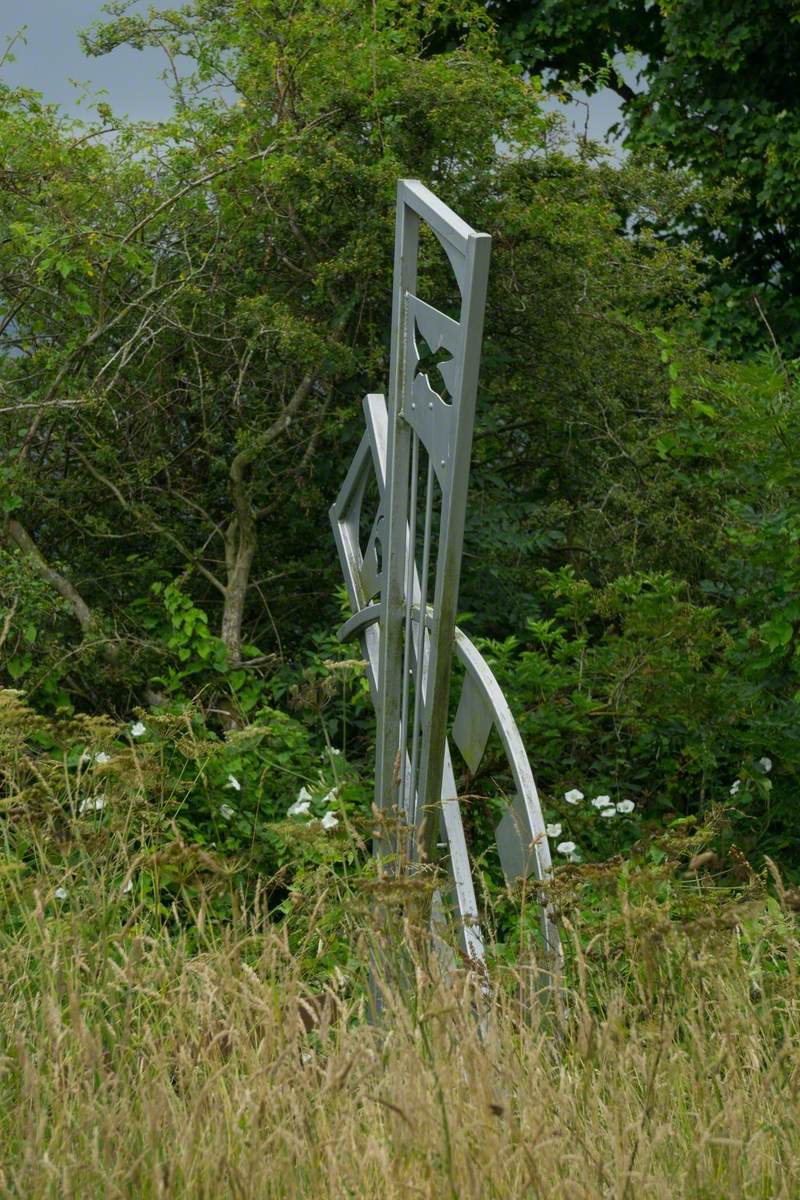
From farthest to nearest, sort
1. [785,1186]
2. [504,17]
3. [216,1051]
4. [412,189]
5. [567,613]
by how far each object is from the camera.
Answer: [504,17] → [567,613] → [412,189] → [216,1051] → [785,1186]

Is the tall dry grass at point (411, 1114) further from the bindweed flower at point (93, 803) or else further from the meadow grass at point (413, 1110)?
the bindweed flower at point (93, 803)

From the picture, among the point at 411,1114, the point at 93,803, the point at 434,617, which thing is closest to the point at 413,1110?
the point at 411,1114

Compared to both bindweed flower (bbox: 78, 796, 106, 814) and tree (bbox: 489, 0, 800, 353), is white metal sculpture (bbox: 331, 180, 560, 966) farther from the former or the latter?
tree (bbox: 489, 0, 800, 353)

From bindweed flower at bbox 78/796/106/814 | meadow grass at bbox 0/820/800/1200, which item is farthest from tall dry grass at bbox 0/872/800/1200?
bindweed flower at bbox 78/796/106/814

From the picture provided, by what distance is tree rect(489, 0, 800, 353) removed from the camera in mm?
10578

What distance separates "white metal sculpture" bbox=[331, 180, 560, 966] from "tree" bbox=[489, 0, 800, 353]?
24.3 ft

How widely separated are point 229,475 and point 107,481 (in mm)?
579

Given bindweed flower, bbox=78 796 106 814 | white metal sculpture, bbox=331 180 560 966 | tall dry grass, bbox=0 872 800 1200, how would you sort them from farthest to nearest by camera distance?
bindweed flower, bbox=78 796 106 814 < white metal sculpture, bbox=331 180 560 966 < tall dry grass, bbox=0 872 800 1200

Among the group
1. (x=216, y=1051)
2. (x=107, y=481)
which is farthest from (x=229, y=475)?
(x=216, y=1051)

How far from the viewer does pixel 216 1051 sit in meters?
2.30

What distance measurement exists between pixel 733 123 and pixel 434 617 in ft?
30.0

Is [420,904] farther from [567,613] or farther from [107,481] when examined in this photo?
[107,481]

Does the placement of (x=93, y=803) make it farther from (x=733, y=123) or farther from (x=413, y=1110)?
(x=733, y=123)

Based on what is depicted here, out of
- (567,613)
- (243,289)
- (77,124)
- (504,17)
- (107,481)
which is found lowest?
(567,613)
